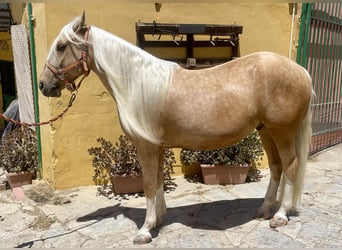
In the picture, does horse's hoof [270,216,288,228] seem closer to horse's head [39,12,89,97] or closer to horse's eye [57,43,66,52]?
horse's head [39,12,89,97]

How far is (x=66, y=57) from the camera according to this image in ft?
9.00

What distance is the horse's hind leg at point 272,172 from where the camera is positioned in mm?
3389

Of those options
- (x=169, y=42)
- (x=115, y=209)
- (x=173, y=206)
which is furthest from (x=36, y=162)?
(x=169, y=42)

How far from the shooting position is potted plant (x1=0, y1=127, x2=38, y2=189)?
14.3ft

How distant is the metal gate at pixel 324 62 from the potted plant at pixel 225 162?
1.81m

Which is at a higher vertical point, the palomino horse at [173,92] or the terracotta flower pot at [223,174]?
the palomino horse at [173,92]

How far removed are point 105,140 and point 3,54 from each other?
3.73 metres

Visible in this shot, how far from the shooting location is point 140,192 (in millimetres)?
4191

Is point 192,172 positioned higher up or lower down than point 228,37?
lower down

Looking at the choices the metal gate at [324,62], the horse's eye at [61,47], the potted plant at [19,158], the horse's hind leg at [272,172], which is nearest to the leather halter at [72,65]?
the horse's eye at [61,47]

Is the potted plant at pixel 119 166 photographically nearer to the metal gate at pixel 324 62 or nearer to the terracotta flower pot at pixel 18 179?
the terracotta flower pot at pixel 18 179

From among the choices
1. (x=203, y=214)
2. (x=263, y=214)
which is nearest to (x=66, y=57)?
(x=203, y=214)

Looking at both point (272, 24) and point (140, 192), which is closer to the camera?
point (140, 192)

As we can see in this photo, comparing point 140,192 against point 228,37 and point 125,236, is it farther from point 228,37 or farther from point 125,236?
point 228,37
